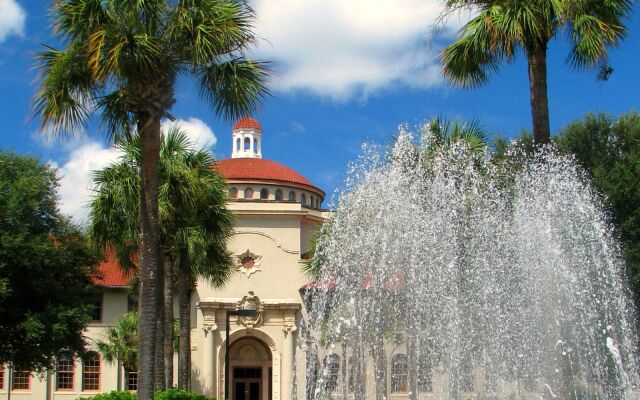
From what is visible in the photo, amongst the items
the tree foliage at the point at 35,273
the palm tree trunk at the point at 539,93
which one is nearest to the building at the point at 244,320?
the tree foliage at the point at 35,273

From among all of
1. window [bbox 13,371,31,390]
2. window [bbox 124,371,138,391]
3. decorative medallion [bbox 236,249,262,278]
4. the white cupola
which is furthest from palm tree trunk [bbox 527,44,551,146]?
the white cupola

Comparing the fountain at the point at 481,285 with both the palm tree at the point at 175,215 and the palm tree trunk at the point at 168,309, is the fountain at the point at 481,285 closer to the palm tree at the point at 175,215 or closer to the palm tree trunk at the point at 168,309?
the palm tree at the point at 175,215

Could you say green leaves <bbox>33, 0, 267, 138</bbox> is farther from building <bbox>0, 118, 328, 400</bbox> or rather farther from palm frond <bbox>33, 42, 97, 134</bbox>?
building <bbox>0, 118, 328, 400</bbox>

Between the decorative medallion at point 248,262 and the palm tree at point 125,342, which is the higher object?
the decorative medallion at point 248,262

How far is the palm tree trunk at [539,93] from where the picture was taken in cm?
1605

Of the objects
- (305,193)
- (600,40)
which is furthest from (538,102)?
(305,193)

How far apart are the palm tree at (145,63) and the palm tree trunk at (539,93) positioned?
19.6ft

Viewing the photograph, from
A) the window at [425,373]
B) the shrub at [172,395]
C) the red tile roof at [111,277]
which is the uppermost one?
the red tile roof at [111,277]

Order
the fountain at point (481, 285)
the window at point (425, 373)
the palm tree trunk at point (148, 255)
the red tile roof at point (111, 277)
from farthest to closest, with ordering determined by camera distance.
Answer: the red tile roof at point (111, 277)
the window at point (425, 373)
the fountain at point (481, 285)
the palm tree trunk at point (148, 255)

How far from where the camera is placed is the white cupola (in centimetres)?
5625

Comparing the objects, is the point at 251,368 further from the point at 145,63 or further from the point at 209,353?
the point at 145,63

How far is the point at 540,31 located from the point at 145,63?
8.00 meters

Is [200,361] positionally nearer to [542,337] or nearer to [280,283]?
[280,283]

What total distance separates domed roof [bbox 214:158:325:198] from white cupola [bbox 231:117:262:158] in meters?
1.53
